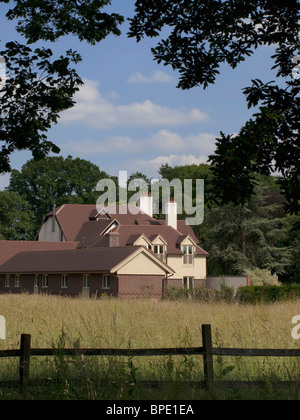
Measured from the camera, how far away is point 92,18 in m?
12.1

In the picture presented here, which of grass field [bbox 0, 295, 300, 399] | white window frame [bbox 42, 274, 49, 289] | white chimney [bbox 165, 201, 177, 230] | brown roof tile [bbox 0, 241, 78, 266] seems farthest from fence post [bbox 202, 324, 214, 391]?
white chimney [bbox 165, 201, 177, 230]

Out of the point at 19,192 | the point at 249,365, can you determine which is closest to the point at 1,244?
the point at 19,192

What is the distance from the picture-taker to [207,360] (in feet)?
33.7

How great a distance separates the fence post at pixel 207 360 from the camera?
32.9 feet

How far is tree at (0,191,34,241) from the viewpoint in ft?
290

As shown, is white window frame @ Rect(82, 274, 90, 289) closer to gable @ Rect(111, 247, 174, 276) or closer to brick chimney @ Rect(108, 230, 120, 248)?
gable @ Rect(111, 247, 174, 276)

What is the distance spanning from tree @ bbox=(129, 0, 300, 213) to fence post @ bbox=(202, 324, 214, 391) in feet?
7.50

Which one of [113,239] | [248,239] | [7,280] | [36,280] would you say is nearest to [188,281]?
[248,239]

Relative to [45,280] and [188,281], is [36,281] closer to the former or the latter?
[45,280]

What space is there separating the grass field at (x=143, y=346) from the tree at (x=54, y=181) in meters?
70.1

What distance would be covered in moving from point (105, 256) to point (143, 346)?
38562 millimetres

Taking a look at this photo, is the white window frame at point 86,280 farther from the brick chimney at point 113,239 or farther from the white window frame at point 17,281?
the white window frame at point 17,281

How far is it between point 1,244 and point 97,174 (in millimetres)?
34987

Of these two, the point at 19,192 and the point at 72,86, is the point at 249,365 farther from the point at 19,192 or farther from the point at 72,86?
the point at 19,192
